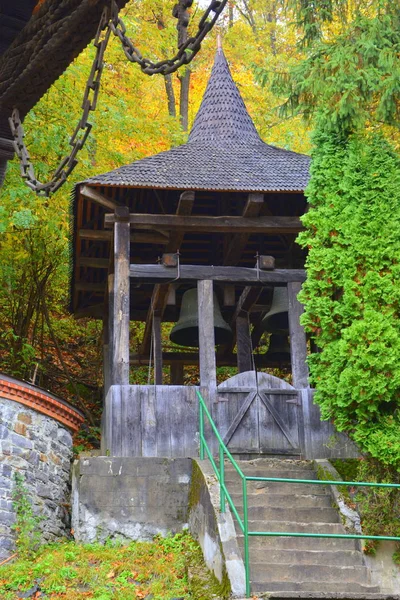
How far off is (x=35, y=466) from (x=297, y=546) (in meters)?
3.83

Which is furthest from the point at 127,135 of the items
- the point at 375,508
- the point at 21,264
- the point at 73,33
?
the point at 73,33

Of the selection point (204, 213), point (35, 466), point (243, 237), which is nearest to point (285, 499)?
point (35, 466)

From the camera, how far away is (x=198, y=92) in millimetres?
25266

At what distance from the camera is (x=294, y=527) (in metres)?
9.33

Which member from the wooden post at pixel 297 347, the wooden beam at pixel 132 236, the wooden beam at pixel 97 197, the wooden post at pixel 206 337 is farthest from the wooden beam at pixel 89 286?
the wooden post at pixel 297 347

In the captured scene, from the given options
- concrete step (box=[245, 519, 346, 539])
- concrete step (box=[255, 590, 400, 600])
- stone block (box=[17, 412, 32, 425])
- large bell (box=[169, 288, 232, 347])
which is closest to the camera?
concrete step (box=[255, 590, 400, 600])

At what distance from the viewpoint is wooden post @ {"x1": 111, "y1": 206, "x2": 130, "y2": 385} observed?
38.1ft

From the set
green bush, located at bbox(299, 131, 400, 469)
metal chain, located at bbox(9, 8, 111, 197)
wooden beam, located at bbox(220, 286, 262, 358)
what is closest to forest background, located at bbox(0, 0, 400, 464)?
green bush, located at bbox(299, 131, 400, 469)

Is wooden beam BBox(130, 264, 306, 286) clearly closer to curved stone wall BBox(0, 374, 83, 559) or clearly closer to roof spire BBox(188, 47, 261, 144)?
curved stone wall BBox(0, 374, 83, 559)

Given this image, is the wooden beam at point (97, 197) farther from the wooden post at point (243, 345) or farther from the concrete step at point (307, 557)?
the concrete step at point (307, 557)

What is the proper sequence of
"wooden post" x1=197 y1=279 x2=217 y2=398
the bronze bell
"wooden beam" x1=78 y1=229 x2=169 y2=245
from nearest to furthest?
"wooden post" x1=197 y1=279 x2=217 y2=398, "wooden beam" x1=78 y1=229 x2=169 y2=245, the bronze bell

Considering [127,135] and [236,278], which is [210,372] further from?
[127,135]

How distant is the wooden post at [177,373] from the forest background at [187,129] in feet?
5.52

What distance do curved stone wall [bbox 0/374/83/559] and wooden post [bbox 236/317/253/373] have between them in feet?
10.5
